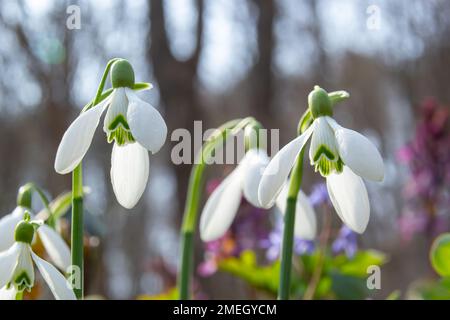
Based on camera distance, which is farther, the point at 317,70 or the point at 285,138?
the point at 317,70

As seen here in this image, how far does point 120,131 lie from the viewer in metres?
0.69

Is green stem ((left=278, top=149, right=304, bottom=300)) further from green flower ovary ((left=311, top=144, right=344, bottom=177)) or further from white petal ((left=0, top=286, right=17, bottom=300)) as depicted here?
white petal ((left=0, top=286, right=17, bottom=300))

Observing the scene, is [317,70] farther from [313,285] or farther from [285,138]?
[313,285]

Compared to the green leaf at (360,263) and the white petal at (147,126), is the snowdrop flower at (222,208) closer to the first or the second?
the white petal at (147,126)

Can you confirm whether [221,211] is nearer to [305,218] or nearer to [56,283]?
[305,218]

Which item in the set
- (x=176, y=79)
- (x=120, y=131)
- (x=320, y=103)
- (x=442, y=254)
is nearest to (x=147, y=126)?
(x=120, y=131)

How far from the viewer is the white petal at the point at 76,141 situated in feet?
2.12

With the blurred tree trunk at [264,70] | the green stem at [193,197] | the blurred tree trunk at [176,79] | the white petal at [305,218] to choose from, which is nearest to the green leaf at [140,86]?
the green stem at [193,197]

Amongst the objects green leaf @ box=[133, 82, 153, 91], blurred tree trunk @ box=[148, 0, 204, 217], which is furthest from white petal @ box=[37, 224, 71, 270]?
blurred tree trunk @ box=[148, 0, 204, 217]

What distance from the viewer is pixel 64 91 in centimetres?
303

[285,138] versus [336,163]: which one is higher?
[285,138]

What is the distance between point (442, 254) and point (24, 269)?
0.58 meters
